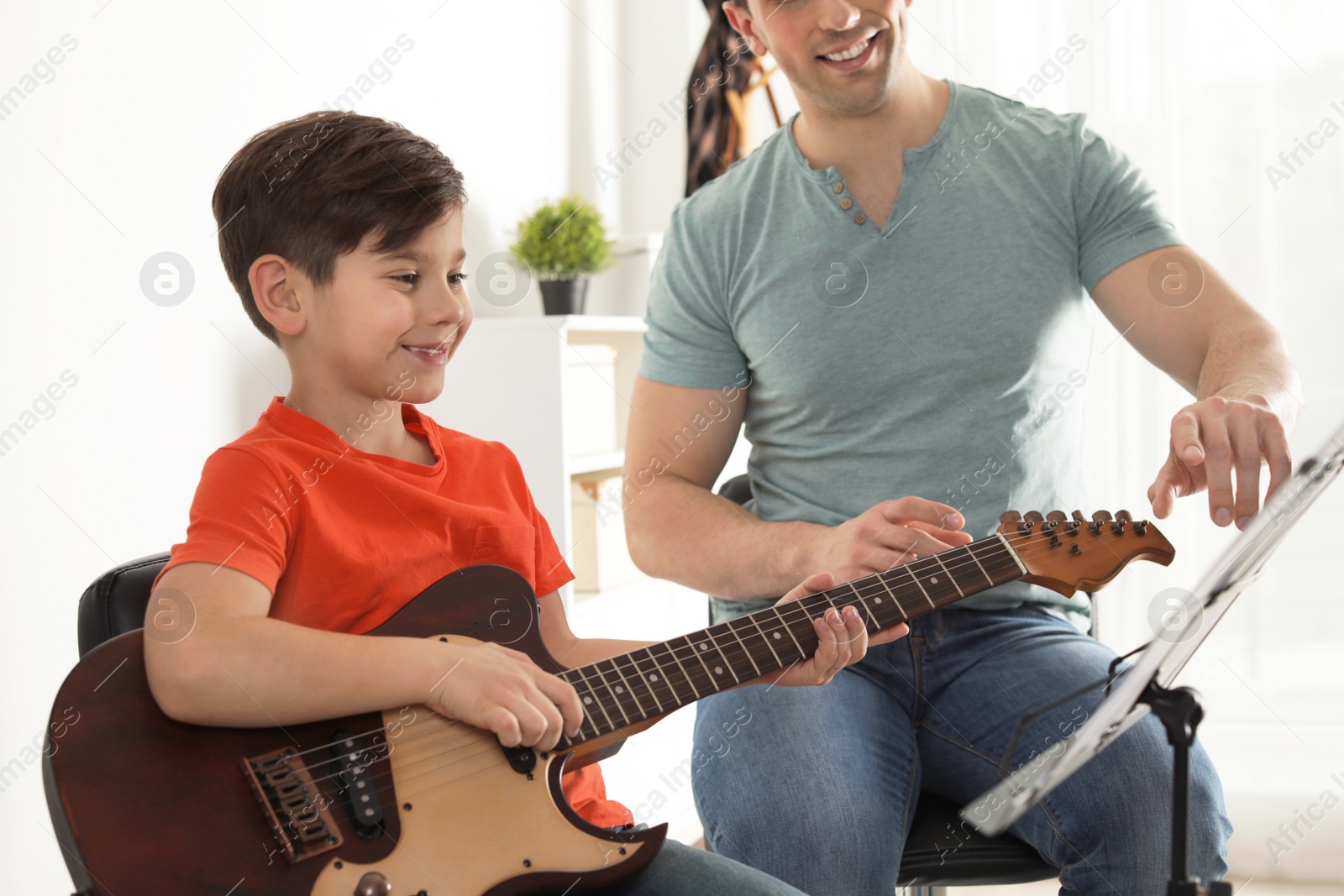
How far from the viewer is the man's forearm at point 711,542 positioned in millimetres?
1225

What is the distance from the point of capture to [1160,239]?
1283mm

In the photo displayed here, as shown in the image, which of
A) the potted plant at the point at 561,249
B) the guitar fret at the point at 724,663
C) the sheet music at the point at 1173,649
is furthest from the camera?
the potted plant at the point at 561,249

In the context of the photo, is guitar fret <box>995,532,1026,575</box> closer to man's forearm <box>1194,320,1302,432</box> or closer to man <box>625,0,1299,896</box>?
man <box>625,0,1299,896</box>

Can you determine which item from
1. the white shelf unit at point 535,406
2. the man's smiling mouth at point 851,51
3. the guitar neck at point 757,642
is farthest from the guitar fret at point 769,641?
the white shelf unit at point 535,406

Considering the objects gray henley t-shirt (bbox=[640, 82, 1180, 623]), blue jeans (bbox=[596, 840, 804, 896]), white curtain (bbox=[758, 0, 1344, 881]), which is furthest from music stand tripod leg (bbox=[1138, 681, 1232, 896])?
white curtain (bbox=[758, 0, 1344, 881])

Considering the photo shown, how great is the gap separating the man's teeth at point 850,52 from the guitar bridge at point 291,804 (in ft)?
3.27

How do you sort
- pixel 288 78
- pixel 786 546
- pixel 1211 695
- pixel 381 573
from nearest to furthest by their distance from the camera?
pixel 381 573 → pixel 786 546 → pixel 288 78 → pixel 1211 695

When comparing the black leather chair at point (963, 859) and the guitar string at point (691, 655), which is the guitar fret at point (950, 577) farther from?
the black leather chair at point (963, 859)

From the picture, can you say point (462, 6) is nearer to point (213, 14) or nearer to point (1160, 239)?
point (213, 14)

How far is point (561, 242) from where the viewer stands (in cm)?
202

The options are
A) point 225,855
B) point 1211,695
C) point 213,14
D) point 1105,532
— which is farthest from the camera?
point 1211,695

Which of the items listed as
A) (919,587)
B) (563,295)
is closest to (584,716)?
(919,587)

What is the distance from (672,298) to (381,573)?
0.64 meters

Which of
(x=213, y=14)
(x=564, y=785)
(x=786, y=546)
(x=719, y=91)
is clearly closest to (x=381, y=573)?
(x=564, y=785)
